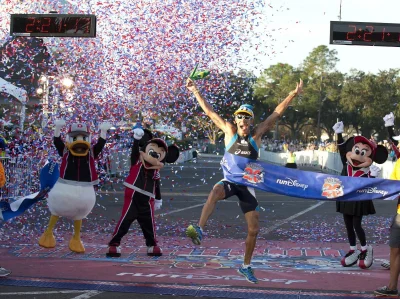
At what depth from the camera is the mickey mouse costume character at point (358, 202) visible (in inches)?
365

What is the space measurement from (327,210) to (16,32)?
8.07 meters

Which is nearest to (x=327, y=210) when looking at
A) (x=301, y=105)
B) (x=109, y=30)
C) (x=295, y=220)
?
(x=295, y=220)

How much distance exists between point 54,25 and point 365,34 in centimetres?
554

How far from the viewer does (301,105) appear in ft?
252

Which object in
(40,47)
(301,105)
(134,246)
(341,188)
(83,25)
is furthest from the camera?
(301,105)

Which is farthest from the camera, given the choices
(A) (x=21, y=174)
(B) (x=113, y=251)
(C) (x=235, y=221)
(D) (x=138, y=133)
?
(A) (x=21, y=174)

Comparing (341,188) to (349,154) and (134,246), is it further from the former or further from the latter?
(134,246)

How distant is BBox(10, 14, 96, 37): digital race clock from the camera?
42.9 ft

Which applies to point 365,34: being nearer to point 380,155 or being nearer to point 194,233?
point 380,155

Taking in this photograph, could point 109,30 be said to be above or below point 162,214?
above

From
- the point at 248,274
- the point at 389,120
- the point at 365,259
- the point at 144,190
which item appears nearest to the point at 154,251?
the point at 144,190

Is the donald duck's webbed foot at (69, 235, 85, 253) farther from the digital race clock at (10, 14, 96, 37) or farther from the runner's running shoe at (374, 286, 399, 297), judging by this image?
the digital race clock at (10, 14, 96, 37)

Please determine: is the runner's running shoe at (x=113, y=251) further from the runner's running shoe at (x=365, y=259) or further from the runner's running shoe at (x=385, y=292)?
the runner's running shoe at (x=385, y=292)

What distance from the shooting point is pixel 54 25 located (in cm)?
1319
